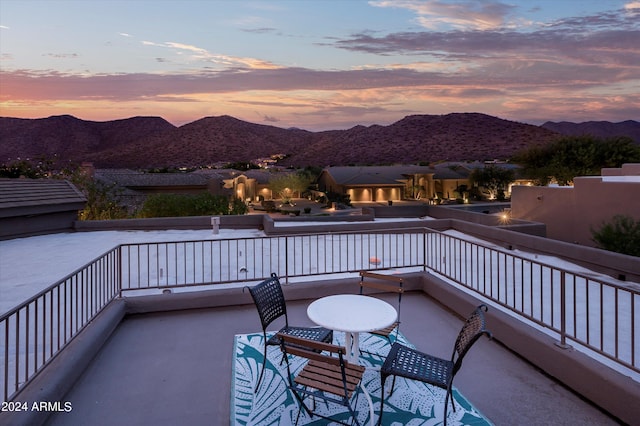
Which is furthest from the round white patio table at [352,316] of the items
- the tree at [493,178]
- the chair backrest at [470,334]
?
the tree at [493,178]

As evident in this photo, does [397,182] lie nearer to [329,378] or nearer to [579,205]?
[579,205]

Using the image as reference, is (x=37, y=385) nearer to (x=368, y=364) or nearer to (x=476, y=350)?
(x=368, y=364)

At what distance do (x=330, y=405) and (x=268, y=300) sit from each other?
1.35 metres

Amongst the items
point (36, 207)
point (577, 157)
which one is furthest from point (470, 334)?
point (577, 157)

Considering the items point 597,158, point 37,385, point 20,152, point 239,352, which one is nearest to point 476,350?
point 239,352

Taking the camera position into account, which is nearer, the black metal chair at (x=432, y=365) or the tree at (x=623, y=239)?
the black metal chair at (x=432, y=365)

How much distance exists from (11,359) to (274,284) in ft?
10.4

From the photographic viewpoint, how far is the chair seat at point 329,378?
3.16m

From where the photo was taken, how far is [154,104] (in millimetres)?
76875

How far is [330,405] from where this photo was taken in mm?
3770

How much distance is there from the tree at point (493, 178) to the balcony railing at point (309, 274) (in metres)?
51.7

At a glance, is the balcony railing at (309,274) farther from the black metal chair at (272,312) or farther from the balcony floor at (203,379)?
the black metal chair at (272,312)

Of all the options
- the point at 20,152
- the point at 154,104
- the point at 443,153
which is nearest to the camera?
the point at 20,152

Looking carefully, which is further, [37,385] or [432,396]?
[432,396]
